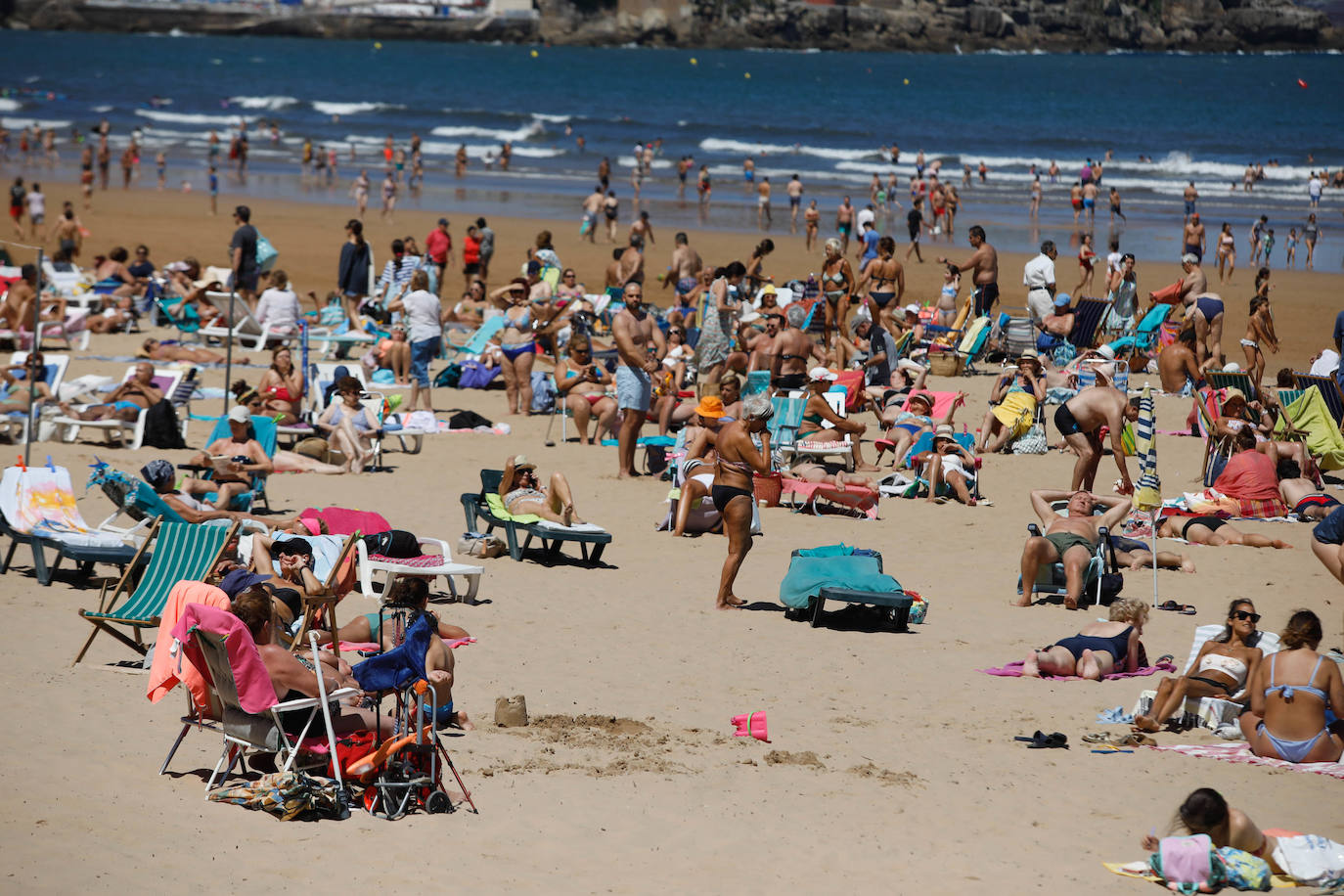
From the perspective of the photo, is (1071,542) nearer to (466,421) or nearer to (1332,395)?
(1332,395)

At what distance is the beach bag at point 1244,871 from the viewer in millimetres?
5223

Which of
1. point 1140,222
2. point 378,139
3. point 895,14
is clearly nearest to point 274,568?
point 1140,222

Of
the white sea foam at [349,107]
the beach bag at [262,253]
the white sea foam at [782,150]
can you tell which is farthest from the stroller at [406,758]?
the white sea foam at [349,107]

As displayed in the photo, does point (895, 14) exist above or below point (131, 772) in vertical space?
above

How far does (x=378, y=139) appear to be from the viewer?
4972 centimetres

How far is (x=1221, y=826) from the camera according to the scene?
17.3ft

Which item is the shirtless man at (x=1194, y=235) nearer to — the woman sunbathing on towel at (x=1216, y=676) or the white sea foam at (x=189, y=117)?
the woman sunbathing on towel at (x=1216, y=676)

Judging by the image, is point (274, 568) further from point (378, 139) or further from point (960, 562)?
point (378, 139)

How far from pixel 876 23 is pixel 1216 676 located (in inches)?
4592

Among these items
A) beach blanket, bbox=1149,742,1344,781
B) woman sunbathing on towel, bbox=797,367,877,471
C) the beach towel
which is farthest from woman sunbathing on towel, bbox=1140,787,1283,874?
woman sunbathing on towel, bbox=797,367,877,471

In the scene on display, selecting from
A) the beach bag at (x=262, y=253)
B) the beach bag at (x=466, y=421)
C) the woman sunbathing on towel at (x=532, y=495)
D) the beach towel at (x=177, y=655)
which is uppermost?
the beach bag at (x=262, y=253)

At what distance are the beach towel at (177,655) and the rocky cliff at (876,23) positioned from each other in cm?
11634

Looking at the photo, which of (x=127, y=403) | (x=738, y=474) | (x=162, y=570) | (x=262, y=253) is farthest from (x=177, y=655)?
(x=262, y=253)

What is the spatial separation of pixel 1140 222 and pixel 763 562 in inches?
961
